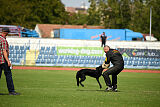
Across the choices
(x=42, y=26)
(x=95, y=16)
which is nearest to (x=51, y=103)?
(x=42, y=26)

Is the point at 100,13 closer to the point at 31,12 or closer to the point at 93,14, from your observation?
the point at 93,14

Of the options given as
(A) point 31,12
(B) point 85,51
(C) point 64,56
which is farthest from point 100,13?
(C) point 64,56

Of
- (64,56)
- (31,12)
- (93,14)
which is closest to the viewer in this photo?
(64,56)

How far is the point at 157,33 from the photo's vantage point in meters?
60.5

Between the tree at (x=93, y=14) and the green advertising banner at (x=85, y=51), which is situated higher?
the tree at (x=93, y=14)

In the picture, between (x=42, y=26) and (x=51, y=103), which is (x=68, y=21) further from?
(x=51, y=103)

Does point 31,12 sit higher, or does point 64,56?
point 31,12

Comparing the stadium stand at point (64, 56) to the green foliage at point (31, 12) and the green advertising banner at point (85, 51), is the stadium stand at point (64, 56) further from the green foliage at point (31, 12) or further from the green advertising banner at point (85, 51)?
the green foliage at point (31, 12)

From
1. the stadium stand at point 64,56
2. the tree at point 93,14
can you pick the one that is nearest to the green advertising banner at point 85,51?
the stadium stand at point 64,56

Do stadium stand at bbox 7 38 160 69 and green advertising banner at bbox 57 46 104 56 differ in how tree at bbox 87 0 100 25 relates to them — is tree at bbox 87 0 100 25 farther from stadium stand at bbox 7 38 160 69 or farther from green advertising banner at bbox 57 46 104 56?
stadium stand at bbox 7 38 160 69

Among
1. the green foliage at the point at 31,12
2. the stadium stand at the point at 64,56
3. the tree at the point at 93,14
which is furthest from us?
the tree at the point at 93,14

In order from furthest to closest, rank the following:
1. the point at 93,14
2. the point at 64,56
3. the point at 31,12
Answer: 1. the point at 31,12
2. the point at 93,14
3. the point at 64,56

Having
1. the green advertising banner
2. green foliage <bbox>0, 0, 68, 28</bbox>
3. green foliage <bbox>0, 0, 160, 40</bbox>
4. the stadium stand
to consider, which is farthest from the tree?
the stadium stand

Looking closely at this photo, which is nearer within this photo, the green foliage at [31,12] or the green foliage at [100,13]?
the green foliage at [100,13]
